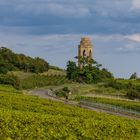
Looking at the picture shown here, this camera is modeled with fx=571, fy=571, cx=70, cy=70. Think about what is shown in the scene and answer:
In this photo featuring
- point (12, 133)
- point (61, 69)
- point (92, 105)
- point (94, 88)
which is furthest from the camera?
point (61, 69)

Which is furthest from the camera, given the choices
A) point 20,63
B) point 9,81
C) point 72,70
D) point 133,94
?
point 20,63

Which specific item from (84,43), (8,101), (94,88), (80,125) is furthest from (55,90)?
(80,125)

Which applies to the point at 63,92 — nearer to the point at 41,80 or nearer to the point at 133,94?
the point at 133,94

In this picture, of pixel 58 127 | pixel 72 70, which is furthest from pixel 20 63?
pixel 58 127

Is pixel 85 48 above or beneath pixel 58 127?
above

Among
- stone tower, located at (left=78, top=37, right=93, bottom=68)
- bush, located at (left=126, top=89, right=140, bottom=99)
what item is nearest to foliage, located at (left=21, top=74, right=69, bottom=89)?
stone tower, located at (left=78, top=37, right=93, bottom=68)

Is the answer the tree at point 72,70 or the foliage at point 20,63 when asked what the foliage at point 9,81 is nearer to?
the tree at point 72,70

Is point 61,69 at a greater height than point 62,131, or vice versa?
point 61,69

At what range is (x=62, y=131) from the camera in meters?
38.5

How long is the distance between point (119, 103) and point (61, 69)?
10163 cm

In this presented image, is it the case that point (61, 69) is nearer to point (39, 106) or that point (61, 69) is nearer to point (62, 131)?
point (39, 106)

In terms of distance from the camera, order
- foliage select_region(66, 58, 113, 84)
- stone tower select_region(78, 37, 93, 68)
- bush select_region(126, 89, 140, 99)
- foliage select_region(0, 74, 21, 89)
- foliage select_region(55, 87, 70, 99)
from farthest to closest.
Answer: stone tower select_region(78, 37, 93, 68), foliage select_region(66, 58, 113, 84), foliage select_region(0, 74, 21, 89), bush select_region(126, 89, 140, 99), foliage select_region(55, 87, 70, 99)

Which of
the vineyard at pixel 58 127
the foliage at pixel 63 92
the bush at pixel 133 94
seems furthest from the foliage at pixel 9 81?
the vineyard at pixel 58 127

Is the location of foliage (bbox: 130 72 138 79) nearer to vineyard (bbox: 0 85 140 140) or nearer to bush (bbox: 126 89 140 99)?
bush (bbox: 126 89 140 99)
